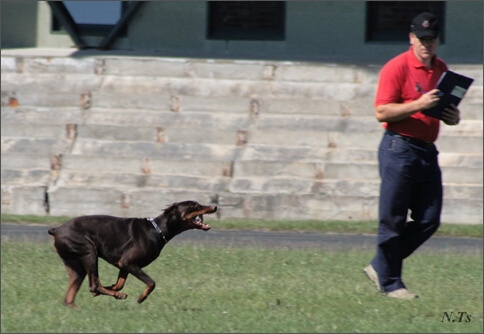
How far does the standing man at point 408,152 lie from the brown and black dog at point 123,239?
2.30 m

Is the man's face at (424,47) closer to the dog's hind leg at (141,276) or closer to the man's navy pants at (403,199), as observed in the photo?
the man's navy pants at (403,199)

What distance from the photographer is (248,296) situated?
704 cm

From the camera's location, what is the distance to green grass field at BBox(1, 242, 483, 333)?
19.5ft

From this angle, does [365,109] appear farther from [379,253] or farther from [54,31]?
[379,253]

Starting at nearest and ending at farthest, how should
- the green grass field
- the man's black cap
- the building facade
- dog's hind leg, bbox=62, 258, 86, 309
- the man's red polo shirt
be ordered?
dog's hind leg, bbox=62, 258, 86, 309
the green grass field
the man's black cap
the man's red polo shirt
the building facade

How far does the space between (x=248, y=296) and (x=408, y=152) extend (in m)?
1.66

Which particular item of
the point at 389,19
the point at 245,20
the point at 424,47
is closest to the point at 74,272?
the point at 424,47

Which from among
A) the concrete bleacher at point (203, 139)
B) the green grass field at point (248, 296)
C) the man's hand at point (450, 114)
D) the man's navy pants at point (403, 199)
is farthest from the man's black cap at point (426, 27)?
the concrete bleacher at point (203, 139)

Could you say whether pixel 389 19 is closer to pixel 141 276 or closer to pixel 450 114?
pixel 450 114

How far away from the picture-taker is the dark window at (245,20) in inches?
703

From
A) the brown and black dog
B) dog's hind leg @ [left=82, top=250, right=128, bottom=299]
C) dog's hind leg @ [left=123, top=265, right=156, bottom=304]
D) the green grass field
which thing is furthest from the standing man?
dog's hind leg @ [left=82, top=250, right=128, bottom=299]

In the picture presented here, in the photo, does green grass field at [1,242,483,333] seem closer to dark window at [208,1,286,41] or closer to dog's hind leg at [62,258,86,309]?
dog's hind leg at [62,258,86,309]

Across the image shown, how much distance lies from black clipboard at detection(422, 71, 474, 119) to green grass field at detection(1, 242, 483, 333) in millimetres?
1460

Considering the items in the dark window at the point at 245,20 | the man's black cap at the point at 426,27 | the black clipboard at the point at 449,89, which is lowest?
the black clipboard at the point at 449,89
